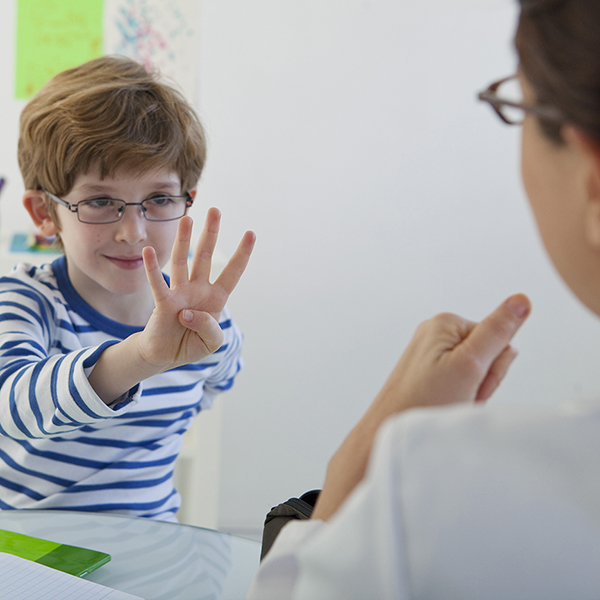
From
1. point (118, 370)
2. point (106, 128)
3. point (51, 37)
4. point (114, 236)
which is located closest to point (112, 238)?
point (114, 236)

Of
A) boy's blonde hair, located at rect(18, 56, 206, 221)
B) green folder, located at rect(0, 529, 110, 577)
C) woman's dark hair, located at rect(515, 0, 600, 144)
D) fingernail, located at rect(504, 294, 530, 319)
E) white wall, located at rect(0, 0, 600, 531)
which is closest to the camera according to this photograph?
woman's dark hair, located at rect(515, 0, 600, 144)

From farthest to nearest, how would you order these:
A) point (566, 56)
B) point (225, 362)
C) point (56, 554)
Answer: point (225, 362) → point (56, 554) → point (566, 56)

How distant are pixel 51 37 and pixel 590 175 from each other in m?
1.95

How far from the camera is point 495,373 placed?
0.54 m

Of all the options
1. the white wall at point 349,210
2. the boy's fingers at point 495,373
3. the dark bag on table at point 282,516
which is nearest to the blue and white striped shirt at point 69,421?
the dark bag on table at point 282,516

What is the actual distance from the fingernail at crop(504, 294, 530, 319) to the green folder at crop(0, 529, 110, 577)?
57cm

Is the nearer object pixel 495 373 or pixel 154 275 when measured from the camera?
pixel 495 373

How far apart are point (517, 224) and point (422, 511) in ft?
6.70

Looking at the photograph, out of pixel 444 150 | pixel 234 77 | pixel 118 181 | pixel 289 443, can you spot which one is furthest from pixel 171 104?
pixel 289 443

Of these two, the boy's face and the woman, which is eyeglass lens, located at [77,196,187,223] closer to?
the boy's face

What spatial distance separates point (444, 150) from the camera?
223 cm

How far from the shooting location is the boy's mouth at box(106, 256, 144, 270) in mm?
1096

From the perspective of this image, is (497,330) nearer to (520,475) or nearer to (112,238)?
(520,475)

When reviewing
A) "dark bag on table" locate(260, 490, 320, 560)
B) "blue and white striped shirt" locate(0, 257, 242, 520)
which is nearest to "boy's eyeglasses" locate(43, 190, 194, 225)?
"blue and white striped shirt" locate(0, 257, 242, 520)
